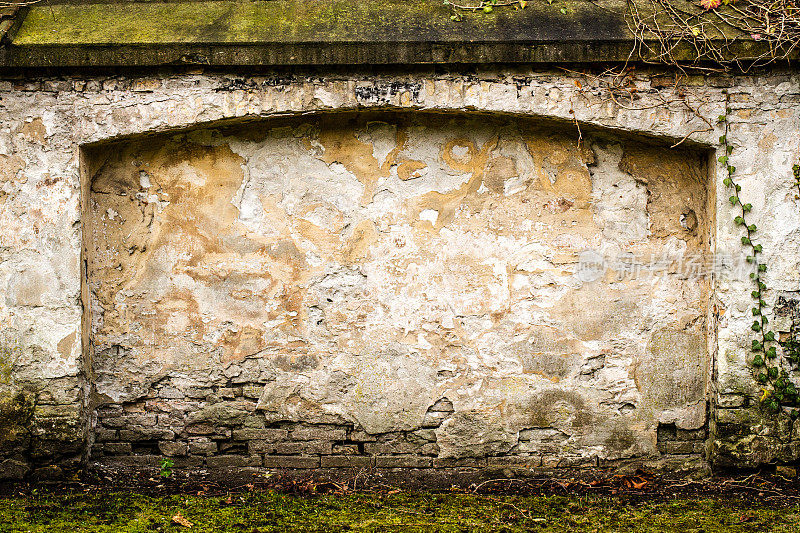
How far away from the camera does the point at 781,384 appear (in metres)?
3.43

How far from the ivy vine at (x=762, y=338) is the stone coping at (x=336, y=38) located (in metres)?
0.66

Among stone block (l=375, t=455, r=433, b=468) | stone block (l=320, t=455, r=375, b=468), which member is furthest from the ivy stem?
stone block (l=320, t=455, r=375, b=468)

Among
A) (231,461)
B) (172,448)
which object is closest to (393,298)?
(231,461)

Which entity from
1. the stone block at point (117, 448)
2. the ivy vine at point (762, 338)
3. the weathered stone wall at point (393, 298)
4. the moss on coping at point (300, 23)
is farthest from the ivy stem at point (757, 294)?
the stone block at point (117, 448)

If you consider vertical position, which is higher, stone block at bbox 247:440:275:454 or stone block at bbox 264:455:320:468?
stone block at bbox 247:440:275:454

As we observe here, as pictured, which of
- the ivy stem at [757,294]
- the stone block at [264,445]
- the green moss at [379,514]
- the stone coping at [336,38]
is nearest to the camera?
the green moss at [379,514]

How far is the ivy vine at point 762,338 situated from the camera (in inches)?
133

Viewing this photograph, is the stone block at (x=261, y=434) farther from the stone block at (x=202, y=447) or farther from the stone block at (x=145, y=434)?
the stone block at (x=145, y=434)

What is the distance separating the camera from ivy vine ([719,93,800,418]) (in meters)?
3.38

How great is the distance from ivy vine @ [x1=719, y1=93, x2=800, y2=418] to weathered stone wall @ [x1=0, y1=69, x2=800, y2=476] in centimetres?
18

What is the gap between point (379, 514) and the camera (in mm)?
3234

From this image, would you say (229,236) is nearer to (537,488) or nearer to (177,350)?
(177,350)

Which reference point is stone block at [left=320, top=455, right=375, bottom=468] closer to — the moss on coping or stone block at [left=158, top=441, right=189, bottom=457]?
stone block at [left=158, top=441, right=189, bottom=457]

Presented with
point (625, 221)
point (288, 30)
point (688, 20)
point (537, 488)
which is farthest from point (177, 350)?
point (688, 20)
